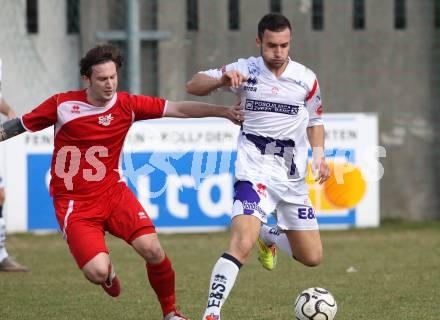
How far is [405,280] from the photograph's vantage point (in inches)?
360

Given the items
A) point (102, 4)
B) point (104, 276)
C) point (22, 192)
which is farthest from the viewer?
point (102, 4)

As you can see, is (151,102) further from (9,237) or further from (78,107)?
(9,237)

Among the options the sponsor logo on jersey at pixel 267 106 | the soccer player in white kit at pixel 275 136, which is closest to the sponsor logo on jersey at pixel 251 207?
the soccer player in white kit at pixel 275 136

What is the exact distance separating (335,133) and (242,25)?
2.34m

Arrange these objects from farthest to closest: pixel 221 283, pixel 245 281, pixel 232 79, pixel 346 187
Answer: pixel 346 187 → pixel 245 281 → pixel 232 79 → pixel 221 283

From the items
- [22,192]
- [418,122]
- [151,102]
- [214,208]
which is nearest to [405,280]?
[151,102]

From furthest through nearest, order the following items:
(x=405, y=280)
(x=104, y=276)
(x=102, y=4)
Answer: (x=102, y=4) < (x=405, y=280) < (x=104, y=276)

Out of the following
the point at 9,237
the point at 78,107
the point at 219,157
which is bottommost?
the point at 9,237

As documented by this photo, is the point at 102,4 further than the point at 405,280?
Yes

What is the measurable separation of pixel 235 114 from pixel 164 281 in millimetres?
1170

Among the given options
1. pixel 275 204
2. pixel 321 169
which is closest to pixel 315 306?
pixel 275 204

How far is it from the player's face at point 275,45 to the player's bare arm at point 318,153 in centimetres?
58

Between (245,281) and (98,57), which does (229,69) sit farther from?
(245,281)

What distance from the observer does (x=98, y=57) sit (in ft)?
22.7
